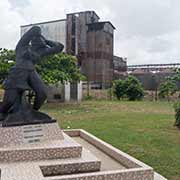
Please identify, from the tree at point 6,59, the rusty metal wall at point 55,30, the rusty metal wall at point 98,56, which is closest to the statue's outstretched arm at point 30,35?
the tree at point 6,59

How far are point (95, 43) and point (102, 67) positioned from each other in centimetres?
261

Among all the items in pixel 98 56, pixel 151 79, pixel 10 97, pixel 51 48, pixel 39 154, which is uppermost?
pixel 98 56

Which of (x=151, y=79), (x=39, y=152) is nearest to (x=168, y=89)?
(x=151, y=79)

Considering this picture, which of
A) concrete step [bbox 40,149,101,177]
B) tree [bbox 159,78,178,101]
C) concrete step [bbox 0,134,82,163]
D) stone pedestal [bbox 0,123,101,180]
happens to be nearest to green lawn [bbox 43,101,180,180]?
concrete step [bbox 40,149,101,177]

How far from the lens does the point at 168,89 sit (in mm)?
24531

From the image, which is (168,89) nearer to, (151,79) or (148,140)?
(151,79)

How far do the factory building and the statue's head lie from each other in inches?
872

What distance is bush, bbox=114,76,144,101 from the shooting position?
2455cm

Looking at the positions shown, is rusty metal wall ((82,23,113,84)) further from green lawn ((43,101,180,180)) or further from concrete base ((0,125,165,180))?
concrete base ((0,125,165,180))

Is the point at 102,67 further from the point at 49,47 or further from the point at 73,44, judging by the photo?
the point at 49,47

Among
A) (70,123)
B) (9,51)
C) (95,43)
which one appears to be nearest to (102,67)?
(95,43)

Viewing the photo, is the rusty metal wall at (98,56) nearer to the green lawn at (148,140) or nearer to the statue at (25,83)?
the green lawn at (148,140)

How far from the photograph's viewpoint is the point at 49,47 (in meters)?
5.57

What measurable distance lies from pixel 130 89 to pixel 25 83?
1984cm
